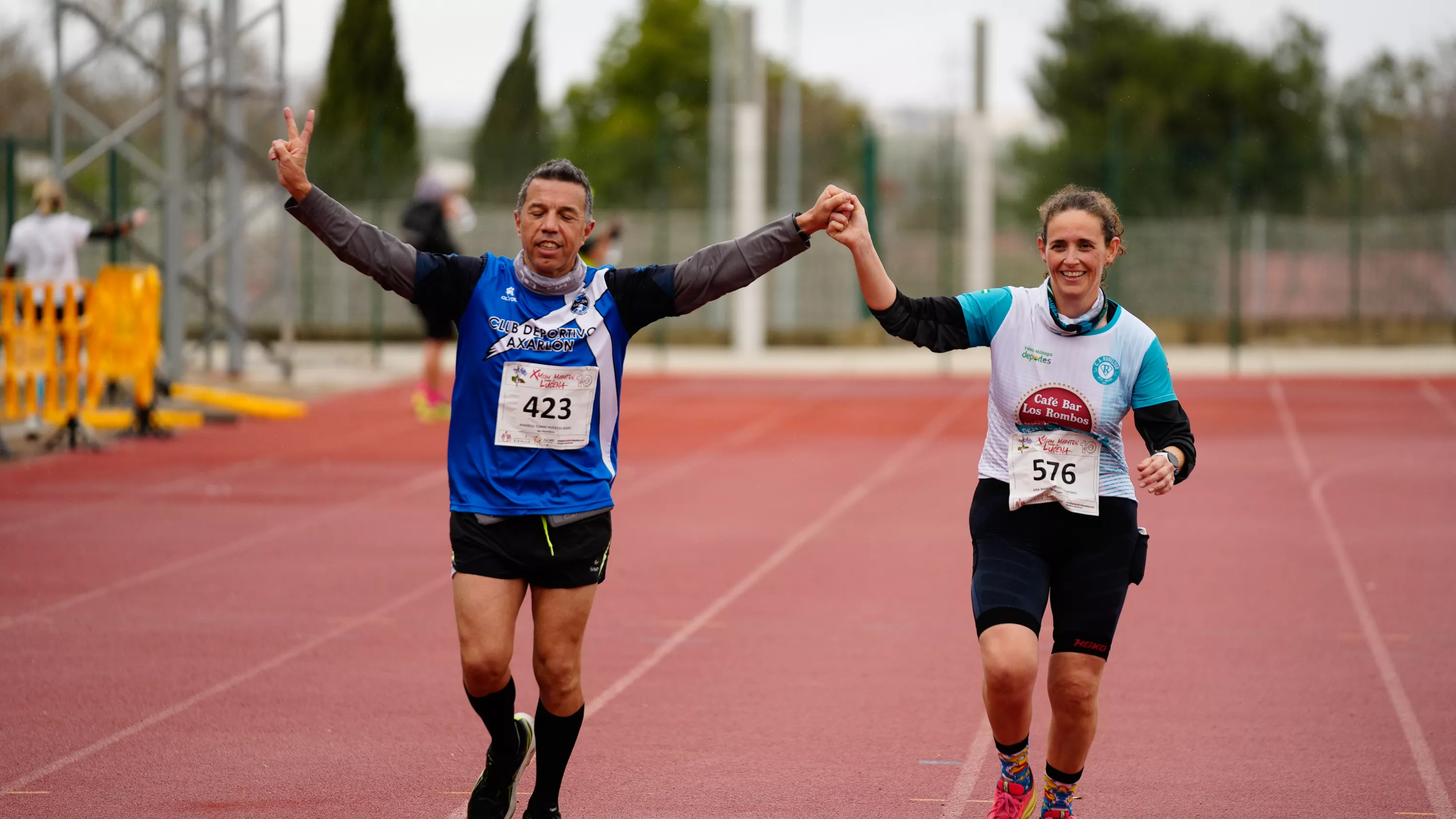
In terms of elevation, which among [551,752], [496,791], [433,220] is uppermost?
[433,220]

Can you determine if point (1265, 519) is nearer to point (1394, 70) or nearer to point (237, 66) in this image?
point (237, 66)

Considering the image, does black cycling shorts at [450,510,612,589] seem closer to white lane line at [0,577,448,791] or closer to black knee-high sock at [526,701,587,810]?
black knee-high sock at [526,701,587,810]

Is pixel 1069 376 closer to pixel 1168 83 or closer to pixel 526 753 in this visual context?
pixel 526 753

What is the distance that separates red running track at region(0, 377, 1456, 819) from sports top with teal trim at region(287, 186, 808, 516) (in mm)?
1140

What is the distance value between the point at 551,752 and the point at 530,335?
45.8 inches

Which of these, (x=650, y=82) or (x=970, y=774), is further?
(x=650, y=82)

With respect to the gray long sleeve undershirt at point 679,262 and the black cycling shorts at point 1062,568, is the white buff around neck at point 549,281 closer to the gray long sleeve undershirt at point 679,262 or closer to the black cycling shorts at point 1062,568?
the gray long sleeve undershirt at point 679,262

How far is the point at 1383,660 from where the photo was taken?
24.1ft

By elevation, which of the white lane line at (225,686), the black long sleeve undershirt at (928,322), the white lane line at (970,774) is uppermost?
the black long sleeve undershirt at (928,322)

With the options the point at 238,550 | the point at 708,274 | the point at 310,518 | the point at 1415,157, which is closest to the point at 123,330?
the point at 310,518

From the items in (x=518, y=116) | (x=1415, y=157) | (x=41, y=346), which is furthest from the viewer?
(x=518, y=116)

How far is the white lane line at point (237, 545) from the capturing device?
834cm

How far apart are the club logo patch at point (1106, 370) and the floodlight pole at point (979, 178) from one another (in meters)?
21.8

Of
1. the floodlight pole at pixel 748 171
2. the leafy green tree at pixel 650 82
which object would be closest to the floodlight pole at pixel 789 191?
the floodlight pole at pixel 748 171
